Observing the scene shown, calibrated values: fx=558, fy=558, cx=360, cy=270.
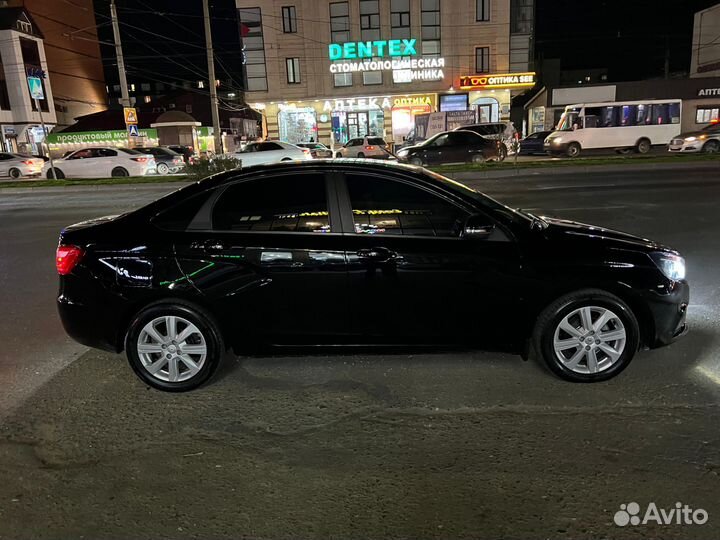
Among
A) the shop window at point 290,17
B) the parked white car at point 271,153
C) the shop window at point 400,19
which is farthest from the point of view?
the shop window at point 290,17

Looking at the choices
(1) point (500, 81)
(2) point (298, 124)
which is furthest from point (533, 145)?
(2) point (298, 124)

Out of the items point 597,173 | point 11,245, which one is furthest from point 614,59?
point 11,245

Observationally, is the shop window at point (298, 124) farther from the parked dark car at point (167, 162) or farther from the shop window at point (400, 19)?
the parked dark car at point (167, 162)

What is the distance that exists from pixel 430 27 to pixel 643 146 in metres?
18.9

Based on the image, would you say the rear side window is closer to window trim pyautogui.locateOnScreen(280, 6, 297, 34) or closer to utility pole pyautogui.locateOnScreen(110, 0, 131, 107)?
utility pole pyautogui.locateOnScreen(110, 0, 131, 107)

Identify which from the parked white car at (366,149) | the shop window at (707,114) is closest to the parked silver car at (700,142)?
the shop window at (707,114)

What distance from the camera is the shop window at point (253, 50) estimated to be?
136 feet

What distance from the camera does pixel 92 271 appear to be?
4094 millimetres

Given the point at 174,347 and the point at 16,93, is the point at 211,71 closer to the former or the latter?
the point at 174,347

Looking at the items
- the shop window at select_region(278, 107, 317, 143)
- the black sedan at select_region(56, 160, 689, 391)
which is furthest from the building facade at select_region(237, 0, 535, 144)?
→ the black sedan at select_region(56, 160, 689, 391)

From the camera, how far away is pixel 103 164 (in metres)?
24.5

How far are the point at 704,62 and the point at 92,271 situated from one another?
5513 cm

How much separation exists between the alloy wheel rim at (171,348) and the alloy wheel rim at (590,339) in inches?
103

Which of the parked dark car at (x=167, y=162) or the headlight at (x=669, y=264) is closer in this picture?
the headlight at (x=669, y=264)
